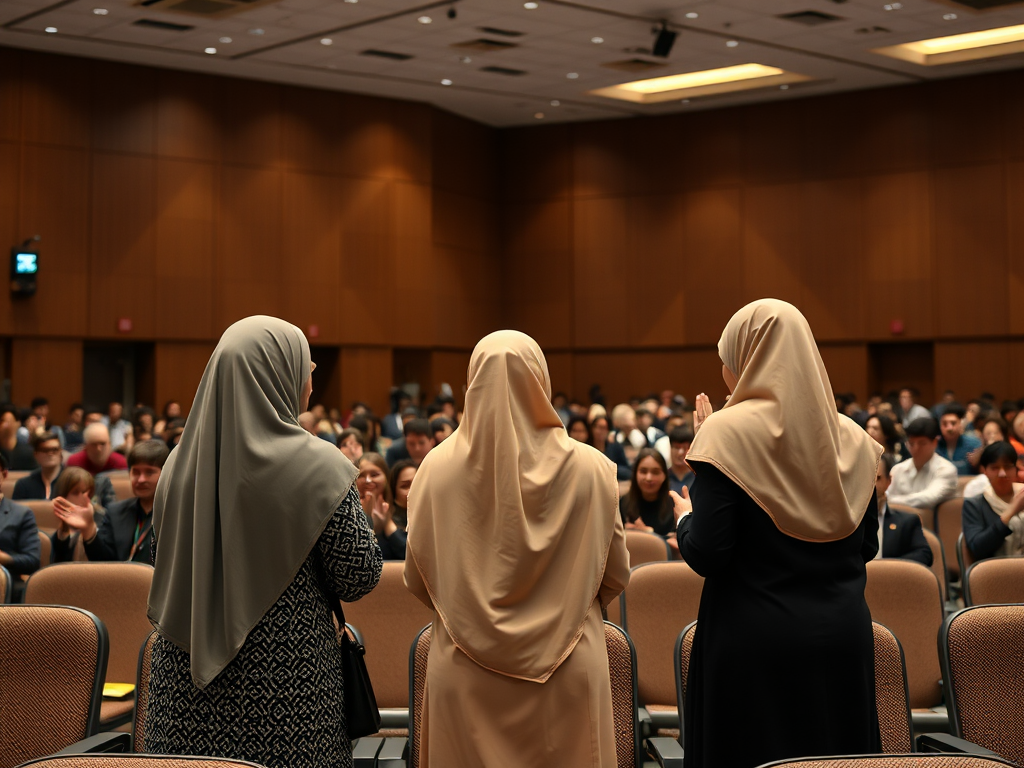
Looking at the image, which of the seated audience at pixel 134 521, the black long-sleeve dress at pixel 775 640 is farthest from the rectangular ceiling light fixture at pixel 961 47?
the black long-sleeve dress at pixel 775 640

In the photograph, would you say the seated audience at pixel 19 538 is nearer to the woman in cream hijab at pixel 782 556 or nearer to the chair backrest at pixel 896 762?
the woman in cream hijab at pixel 782 556

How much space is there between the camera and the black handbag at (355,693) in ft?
8.99

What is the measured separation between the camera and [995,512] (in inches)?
221

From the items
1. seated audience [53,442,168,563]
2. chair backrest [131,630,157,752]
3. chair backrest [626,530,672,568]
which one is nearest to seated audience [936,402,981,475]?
chair backrest [626,530,672,568]

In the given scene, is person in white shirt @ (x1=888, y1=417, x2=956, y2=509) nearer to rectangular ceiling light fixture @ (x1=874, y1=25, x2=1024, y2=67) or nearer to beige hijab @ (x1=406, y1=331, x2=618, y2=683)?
beige hijab @ (x1=406, y1=331, x2=618, y2=683)

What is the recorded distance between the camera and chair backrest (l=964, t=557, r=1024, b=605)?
4520 mm

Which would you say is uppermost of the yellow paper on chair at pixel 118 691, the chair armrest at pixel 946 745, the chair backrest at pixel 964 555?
the chair backrest at pixel 964 555

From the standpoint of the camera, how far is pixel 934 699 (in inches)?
179

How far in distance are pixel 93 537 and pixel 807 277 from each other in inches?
671

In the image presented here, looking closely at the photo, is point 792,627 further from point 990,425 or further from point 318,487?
point 990,425

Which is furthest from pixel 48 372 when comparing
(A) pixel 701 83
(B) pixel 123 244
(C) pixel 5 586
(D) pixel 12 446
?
(C) pixel 5 586

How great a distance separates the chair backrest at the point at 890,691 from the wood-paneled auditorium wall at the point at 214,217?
1544 centimetres

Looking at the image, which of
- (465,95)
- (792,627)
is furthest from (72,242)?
(792,627)

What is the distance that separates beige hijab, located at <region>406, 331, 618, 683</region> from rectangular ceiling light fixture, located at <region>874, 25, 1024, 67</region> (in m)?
16.5
